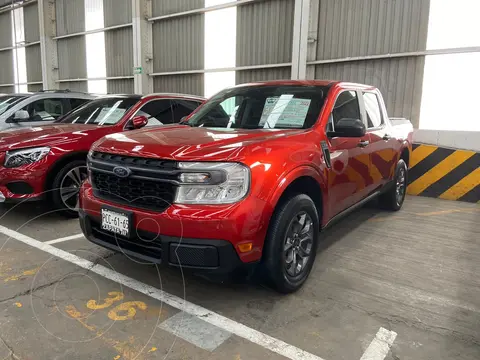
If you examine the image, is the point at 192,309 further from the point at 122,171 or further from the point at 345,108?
the point at 345,108

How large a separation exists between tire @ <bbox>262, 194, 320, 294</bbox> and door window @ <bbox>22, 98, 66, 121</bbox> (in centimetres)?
530

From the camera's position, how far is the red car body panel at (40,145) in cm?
395

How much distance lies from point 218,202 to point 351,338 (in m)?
1.13

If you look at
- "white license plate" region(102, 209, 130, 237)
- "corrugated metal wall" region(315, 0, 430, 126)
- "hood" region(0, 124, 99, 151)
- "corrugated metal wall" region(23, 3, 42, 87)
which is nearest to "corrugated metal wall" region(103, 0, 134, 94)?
"corrugated metal wall" region(23, 3, 42, 87)

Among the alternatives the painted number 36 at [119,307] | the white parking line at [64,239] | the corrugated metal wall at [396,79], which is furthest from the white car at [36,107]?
the corrugated metal wall at [396,79]

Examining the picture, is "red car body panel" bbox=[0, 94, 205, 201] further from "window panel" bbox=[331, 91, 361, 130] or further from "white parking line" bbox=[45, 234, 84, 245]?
"window panel" bbox=[331, 91, 361, 130]

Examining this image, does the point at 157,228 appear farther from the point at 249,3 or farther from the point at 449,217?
the point at 249,3

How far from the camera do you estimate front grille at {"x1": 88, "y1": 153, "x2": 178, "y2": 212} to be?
7.70ft

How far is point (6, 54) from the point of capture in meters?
16.9

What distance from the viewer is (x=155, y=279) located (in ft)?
9.67

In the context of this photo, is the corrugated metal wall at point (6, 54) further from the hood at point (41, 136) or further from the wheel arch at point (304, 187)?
the wheel arch at point (304, 187)

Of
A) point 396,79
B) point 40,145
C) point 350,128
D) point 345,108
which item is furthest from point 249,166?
point 396,79

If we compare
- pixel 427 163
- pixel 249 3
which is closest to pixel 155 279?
pixel 427 163

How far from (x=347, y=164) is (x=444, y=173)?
12.0 ft
